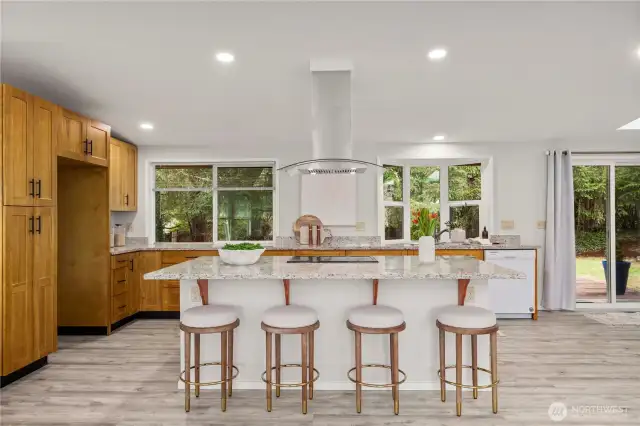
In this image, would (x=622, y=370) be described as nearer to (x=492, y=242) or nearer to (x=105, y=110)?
(x=492, y=242)

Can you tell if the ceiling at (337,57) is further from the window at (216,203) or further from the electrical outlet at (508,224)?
the electrical outlet at (508,224)

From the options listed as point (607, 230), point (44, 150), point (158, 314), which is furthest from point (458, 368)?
point (607, 230)

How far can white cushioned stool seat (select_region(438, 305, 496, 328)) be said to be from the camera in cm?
245

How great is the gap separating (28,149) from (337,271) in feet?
8.71

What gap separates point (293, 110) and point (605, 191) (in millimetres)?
4359

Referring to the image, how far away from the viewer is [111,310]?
4.32 m

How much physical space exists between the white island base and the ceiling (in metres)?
1.72

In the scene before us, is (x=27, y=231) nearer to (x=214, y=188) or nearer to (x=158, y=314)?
(x=158, y=314)

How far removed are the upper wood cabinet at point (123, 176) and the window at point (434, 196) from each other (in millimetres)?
3389

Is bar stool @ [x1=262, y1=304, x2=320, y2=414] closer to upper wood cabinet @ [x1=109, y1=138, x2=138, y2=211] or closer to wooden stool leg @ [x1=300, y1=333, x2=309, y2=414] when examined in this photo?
wooden stool leg @ [x1=300, y1=333, x2=309, y2=414]

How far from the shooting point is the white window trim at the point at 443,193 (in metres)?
5.43

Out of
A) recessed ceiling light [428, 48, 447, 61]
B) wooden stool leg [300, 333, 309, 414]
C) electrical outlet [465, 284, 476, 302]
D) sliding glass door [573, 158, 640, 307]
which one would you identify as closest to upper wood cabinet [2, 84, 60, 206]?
wooden stool leg [300, 333, 309, 414]

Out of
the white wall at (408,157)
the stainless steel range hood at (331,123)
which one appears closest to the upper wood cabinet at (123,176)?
the white wall at (408,157)

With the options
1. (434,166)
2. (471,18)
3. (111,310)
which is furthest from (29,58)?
(434,166)
